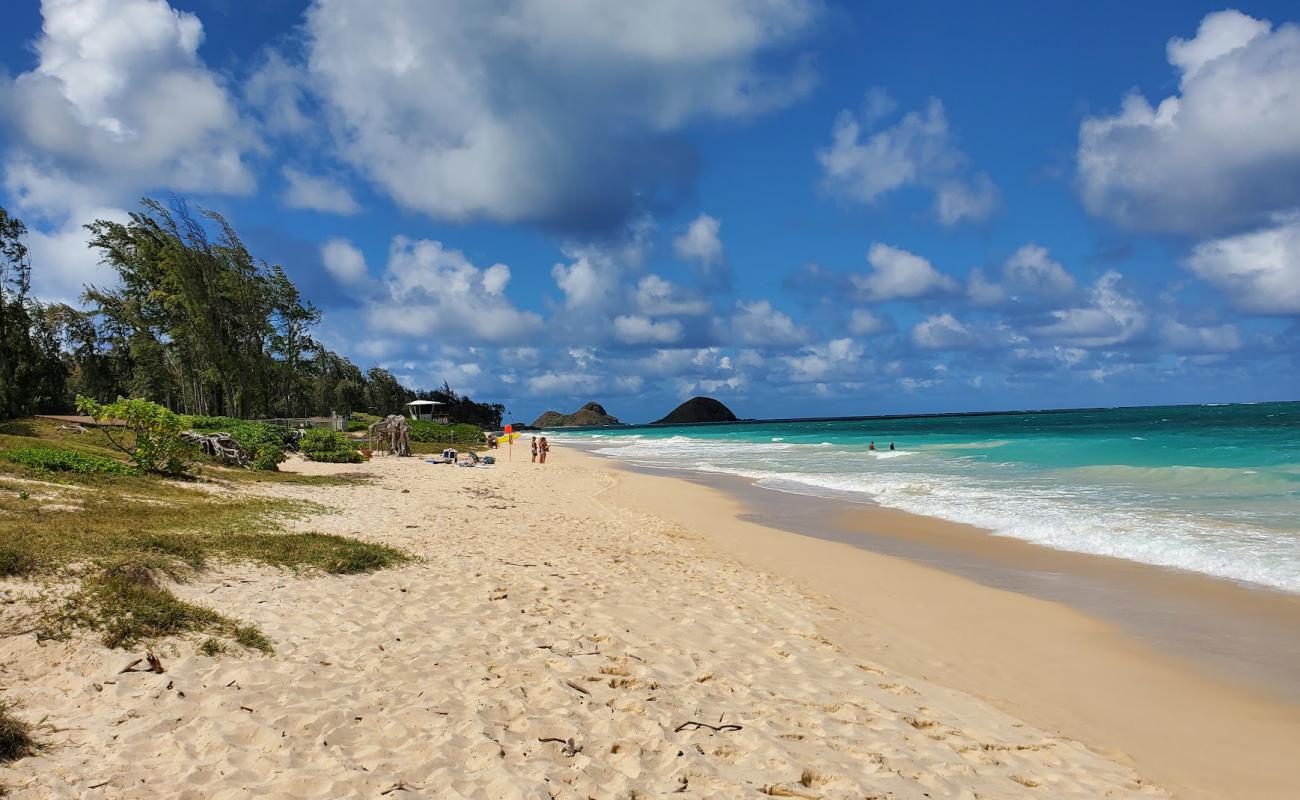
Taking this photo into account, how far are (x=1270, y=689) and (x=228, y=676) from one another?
331 inches

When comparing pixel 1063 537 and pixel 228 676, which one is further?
pixel 1063 537

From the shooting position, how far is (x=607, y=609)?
23.4 ft

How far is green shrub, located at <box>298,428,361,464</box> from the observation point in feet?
83.3

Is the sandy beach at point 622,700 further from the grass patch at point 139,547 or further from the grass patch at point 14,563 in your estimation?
the grass patch at point 14,563

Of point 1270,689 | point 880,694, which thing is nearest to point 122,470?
point 880,694

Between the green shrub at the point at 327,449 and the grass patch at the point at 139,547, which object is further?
the green shrub at the point at 327,449

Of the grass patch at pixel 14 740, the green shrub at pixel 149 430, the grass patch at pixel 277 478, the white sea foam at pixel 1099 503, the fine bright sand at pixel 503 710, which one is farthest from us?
the grass patch at pixel 277 478

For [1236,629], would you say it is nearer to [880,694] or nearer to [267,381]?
[880,694]

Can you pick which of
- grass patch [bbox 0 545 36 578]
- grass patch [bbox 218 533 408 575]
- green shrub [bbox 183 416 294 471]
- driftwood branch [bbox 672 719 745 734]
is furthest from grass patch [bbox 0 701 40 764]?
green shrub [bbox 183 416 294 471]

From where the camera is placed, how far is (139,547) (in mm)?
6637

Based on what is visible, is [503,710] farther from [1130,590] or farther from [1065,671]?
[1130,590]

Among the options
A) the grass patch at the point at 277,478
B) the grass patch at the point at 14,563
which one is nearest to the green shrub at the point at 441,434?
the grass patch at the point at 277,478

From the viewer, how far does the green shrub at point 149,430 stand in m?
14.3

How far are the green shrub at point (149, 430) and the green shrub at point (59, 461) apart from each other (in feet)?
3.01
